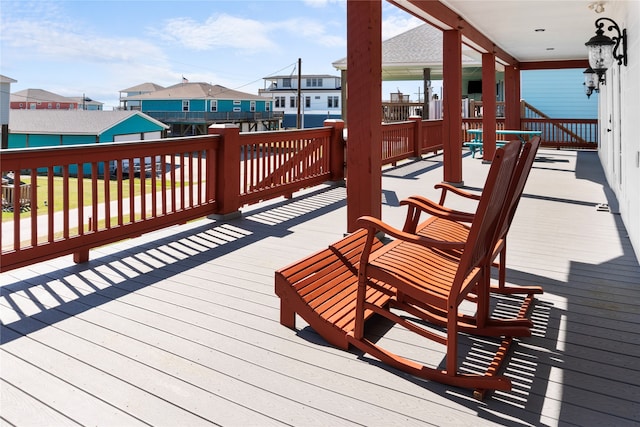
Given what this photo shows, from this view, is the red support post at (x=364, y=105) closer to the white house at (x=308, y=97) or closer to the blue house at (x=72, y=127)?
the blue house at (x=72, y=127)

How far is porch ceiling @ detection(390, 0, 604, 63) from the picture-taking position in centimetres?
698

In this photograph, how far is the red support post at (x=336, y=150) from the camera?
7781 mm

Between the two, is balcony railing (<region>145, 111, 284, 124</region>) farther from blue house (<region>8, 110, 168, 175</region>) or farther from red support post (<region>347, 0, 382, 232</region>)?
red support post (<region>347, 0, 382, 232</region>)

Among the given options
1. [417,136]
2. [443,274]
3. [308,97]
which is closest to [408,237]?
[443,274]

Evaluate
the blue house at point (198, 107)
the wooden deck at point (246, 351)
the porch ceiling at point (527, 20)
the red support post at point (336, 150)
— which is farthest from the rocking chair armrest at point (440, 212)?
the blue house at point (198, 107)

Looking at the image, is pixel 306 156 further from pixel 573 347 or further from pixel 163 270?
pixel 573 347

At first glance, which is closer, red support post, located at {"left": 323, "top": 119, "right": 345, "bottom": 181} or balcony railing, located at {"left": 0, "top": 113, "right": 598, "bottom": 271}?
balcony railing, located at {"left": 0, "top": 113, "right": 598, "bottom": 271}

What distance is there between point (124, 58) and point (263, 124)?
55.0 meters

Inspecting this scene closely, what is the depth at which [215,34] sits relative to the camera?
214ft

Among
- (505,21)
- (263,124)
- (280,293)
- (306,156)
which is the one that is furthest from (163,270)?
(263,124)

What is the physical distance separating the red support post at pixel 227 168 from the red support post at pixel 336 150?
2.51 metres

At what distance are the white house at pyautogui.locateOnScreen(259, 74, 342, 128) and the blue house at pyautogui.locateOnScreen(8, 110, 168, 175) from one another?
1999cm

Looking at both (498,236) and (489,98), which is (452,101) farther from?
(498,236)

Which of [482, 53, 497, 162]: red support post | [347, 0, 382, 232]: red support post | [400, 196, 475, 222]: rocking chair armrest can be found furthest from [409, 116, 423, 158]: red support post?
[400, 196, 475, 222]: rocking chair armrest
